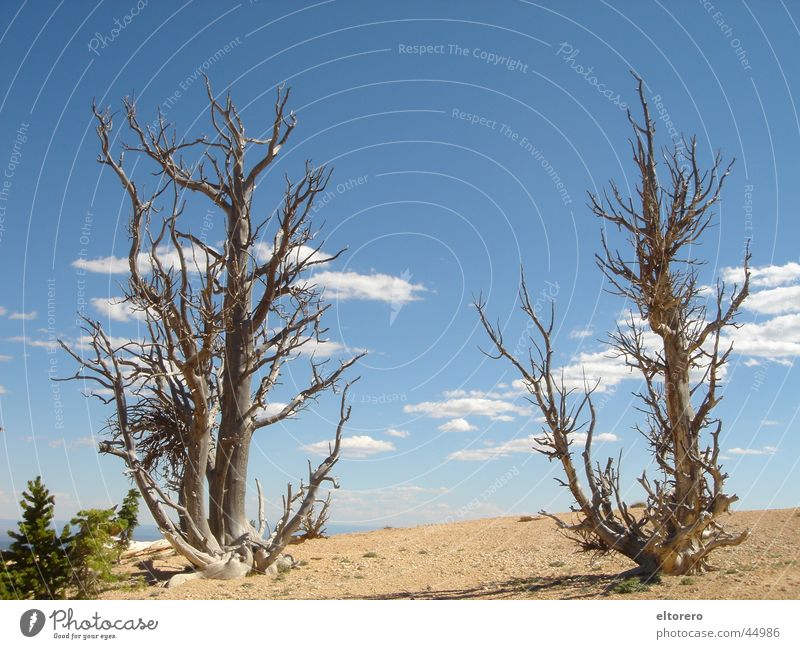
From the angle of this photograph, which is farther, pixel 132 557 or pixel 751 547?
pixel 132 557

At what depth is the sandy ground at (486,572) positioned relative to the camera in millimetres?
11469

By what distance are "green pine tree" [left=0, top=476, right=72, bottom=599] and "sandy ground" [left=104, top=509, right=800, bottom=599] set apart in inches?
47.0

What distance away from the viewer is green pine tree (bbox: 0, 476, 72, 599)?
36.3ft

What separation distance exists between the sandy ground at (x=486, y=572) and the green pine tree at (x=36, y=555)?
1.19 metres

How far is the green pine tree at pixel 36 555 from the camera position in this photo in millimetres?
11062

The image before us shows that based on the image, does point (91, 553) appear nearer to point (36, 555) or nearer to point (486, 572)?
point (36, 555)

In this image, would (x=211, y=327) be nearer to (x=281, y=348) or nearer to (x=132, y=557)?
(x=281, y=348)

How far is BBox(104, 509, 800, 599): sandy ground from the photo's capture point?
452 inches

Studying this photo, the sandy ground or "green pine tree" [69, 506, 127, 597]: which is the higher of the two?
"green pine tree" [69, 506, 127, 597]

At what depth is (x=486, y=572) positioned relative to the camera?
14.8 meters

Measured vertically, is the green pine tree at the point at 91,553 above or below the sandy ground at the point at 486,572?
above
